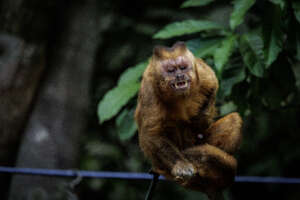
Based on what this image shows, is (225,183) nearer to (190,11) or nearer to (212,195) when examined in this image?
(212,195)

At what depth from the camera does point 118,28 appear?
7.95m

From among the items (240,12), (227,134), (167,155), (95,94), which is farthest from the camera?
(95,94)

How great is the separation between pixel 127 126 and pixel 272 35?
1.45 meters

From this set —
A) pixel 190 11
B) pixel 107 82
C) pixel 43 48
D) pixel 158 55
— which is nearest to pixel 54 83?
pixel 43 48

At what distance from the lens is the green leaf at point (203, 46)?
3333mm

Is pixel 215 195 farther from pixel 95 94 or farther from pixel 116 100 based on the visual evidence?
pixel 95 94

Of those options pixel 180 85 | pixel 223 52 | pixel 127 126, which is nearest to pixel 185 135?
pixel 180 85

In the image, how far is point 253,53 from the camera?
10.7ft

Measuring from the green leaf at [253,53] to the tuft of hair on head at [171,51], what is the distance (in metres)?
0.78

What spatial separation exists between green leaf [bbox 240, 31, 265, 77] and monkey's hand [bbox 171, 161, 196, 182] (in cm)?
106

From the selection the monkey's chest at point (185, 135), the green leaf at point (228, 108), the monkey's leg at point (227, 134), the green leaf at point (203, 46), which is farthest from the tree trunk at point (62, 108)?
the monkey's leg at point (227, 134)

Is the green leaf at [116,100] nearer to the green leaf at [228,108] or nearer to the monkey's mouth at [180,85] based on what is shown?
the monkey's mouth at [180,85]

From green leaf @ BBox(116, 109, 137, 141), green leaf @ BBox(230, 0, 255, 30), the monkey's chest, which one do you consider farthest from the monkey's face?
green leaf @ BBox(116, 109, 137, 141)

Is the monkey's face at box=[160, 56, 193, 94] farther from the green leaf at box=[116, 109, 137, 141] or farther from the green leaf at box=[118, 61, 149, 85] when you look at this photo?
the green leaf at box=[116, 109, 137, 141]
